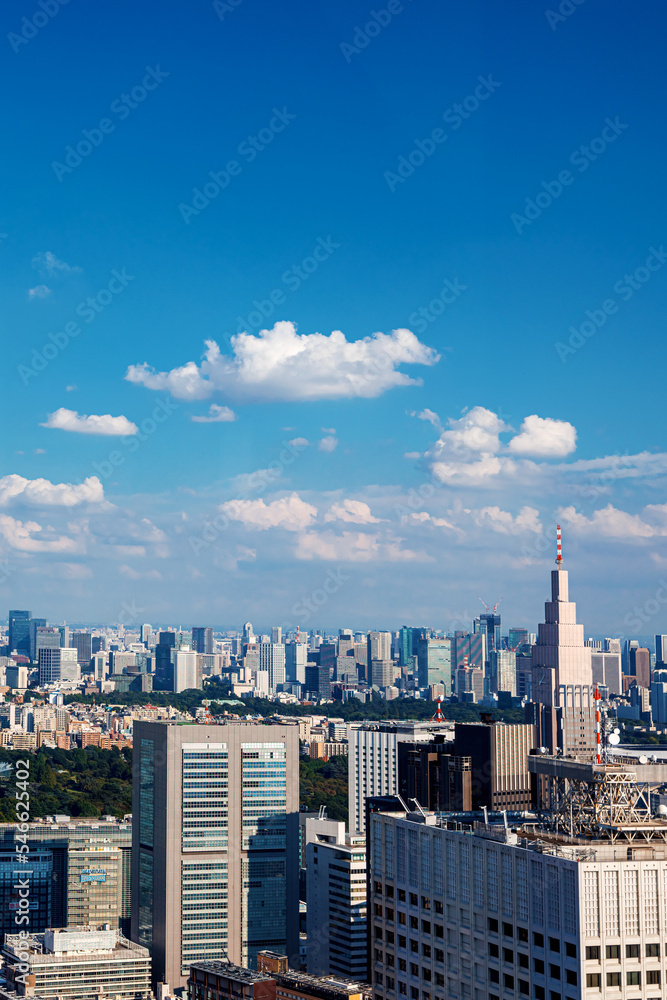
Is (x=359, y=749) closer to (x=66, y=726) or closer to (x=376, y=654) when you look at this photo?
(x=66, y=726)

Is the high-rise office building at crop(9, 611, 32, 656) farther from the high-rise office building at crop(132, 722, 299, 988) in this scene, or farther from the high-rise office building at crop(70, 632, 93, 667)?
the high-rise office building at crop(132, 722, 299, 988)

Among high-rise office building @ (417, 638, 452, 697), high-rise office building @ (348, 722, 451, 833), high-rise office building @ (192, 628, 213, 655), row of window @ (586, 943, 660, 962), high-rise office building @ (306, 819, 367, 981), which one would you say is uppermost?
high-rise office building @ (192, 628, 213, 655)

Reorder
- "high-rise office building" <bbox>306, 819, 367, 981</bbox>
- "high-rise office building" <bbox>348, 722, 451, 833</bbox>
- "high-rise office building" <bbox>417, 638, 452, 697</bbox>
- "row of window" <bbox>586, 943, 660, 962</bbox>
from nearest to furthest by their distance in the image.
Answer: "row of window" <bbox>586, 943, 660, 962</bbox> < "high-rise office building" <bbox>306, 819, 367, 981</bbox> < "high-rise office building" <bbox>348, 722, 451, 833</bbox> < "high-rise office building" <bbox>417, 638, 452, 697</bbox>

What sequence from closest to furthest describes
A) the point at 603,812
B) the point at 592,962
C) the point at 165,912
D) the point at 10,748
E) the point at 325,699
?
the point at 592,962 < the point at 603,812 < the point at 165,912 < the point at 10,748 < the point at 325,699

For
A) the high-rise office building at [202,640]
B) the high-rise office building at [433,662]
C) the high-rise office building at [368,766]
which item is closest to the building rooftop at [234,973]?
the high-rise office building at [368,766]

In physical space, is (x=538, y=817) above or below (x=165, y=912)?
above

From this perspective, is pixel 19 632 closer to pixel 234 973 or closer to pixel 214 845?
pixel 214 845

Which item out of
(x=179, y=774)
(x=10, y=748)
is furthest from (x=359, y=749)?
(x=10, y=748)

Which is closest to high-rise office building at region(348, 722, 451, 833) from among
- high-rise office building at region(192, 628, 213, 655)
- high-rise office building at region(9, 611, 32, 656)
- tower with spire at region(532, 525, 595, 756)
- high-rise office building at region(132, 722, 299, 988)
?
tower with spire at region(532, 525, 595, 756)
